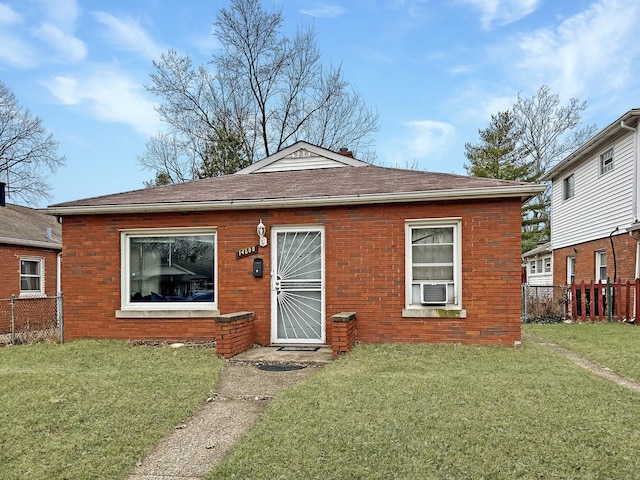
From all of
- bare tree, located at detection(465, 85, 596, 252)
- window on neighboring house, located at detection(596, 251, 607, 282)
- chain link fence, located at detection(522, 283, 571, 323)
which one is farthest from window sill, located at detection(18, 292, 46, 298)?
bare tree, located at detection(465, 85, 596, 252)

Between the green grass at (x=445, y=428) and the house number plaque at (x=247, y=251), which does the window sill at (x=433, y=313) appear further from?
the house number plaque at (x=247, y=251)

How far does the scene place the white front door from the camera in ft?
27.5

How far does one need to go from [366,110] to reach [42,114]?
19553mm

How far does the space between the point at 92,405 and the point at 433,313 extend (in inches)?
211

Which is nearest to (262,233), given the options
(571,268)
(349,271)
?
(349,271)

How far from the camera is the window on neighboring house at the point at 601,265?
15.8 meters

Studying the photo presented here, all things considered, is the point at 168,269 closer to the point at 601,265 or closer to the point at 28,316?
the point at 28,316

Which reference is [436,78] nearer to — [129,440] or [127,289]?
[127,289]

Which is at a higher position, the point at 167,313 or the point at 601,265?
the point at 601,265

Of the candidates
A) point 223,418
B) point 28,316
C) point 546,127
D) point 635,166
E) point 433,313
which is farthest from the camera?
point 546,127

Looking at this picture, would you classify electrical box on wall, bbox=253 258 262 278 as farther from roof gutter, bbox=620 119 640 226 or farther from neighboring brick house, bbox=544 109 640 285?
roof gutter, bbox=620 119 640 226

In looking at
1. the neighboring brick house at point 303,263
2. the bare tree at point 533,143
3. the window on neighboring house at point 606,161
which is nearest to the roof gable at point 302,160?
the neighboring brick house at point 303,263

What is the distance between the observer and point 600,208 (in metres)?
15.6

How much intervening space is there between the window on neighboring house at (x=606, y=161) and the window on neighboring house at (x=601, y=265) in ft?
9.38
